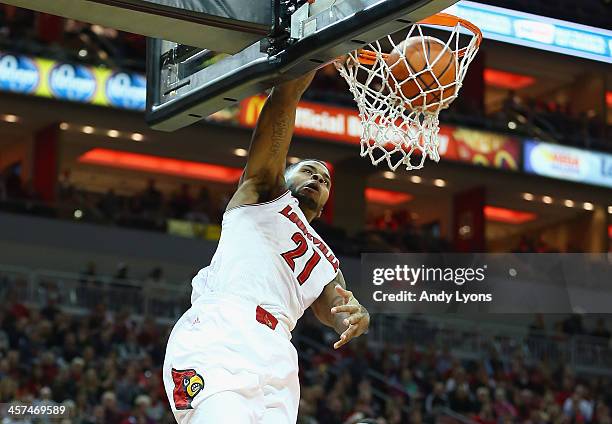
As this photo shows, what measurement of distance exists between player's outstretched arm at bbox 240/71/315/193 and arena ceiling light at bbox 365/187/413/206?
24.5 meters

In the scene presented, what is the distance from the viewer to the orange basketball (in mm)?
5895

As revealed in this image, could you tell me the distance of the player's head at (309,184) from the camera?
509cm

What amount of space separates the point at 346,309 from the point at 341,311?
32 millimetres

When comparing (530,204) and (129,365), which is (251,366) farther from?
(530,204)

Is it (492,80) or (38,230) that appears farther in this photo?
(492,80)

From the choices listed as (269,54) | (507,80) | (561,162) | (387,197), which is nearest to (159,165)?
(387,197)

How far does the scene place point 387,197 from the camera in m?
30.1

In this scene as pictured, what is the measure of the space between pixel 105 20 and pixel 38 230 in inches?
685

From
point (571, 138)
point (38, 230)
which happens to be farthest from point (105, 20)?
point (571, 138)

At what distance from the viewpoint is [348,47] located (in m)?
4.54

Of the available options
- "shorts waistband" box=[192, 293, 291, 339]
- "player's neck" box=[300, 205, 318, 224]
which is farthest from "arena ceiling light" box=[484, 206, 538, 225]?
"shorts waistband" box=[192, 293, 291, 339]

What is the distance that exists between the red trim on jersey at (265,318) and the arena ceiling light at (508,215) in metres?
25.6

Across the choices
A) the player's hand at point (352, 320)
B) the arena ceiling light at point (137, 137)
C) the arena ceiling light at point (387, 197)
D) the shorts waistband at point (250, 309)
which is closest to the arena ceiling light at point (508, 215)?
the arena ceiling light at point (387, 197)

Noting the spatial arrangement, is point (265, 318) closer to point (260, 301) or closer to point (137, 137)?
point (260, 301)
